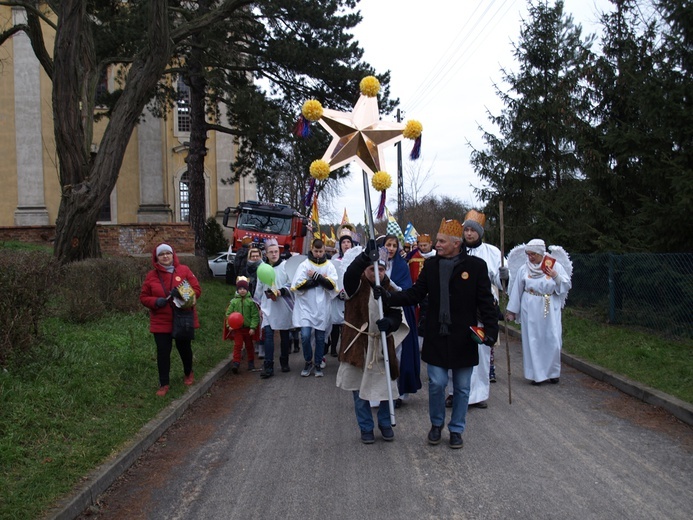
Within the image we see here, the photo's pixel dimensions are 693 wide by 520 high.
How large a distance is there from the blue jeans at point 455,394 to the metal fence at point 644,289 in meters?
6.06

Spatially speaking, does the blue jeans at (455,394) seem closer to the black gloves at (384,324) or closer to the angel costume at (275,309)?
the black gloves at (384,324)

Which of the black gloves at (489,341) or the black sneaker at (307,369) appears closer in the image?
the black gloves at (489,341)

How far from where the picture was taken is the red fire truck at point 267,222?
86.2ft

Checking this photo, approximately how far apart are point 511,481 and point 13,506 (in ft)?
11.4

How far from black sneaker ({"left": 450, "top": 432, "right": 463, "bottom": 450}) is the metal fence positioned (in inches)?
243

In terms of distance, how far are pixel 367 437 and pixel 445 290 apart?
5.03ft

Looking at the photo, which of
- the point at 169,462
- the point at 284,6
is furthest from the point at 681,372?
the point at 284,6

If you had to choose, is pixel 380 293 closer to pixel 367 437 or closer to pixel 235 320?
pixel 367 437

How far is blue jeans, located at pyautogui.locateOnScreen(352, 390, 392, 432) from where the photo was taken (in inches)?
248

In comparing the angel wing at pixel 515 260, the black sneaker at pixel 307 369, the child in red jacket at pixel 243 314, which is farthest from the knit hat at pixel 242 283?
the angel wing at pixel 515 260

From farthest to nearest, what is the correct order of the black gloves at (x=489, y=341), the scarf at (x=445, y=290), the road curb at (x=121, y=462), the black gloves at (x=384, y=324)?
1. the black gloves at (x=384, y=324)
2. the scarf at (x=445, y=290)
3. the black gloves at (x=489, y=341)
4. the road curb at (x=121, y=462)

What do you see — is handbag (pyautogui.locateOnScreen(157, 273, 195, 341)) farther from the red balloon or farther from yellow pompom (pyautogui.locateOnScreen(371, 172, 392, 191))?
yellow pompom (pyautogui.locateOnScreen(371, 172, 392, 191))

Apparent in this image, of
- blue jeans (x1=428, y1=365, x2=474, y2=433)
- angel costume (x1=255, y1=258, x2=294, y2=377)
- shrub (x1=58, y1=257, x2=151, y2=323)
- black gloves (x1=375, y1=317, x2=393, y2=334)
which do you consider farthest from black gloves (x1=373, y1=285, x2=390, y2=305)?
shrub (x1=58, y1=257, x2=151, y2=323)

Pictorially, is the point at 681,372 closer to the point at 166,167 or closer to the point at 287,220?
the point at 287,220
